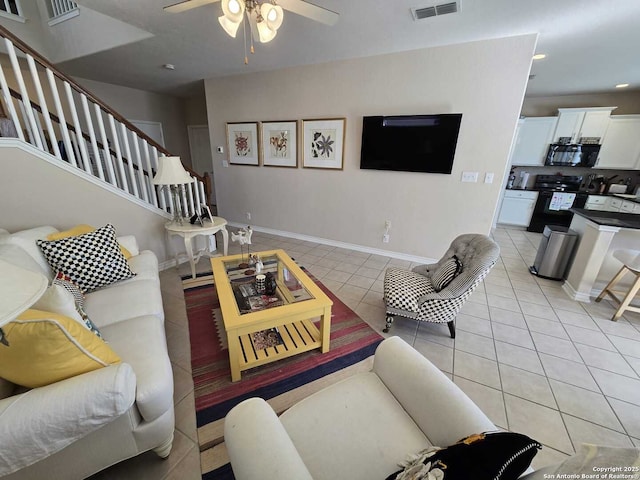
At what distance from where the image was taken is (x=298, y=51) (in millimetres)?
3012

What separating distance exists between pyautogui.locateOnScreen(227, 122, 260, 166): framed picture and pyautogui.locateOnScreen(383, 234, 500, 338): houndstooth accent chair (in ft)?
10.7

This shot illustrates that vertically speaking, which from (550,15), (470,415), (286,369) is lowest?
(286,369)

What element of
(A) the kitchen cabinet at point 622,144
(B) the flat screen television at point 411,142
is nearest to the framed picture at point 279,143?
(B) the flat screen television at point 411,142

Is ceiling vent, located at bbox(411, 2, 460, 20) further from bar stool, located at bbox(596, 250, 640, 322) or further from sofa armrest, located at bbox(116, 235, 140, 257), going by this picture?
sofa armrest, located at bbox(116, 235, 140, 257)

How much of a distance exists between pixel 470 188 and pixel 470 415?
2756 mm

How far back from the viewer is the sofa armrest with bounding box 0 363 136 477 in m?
0.81

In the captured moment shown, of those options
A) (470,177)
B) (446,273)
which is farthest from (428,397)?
(470,177)

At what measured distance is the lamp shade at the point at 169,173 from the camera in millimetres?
2584

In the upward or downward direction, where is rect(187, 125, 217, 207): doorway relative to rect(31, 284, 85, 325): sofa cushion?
upward

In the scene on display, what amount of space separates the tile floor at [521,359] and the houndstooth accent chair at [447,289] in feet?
0.86

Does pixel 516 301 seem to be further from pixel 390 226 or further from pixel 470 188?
pixel 390 226

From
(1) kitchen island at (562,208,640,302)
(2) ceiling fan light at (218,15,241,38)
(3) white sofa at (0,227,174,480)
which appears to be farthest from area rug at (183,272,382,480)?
(1) kitchen island at (562,208,640,302)

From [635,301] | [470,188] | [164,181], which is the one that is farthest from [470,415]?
[635,301]

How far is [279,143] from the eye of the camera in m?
4.01
